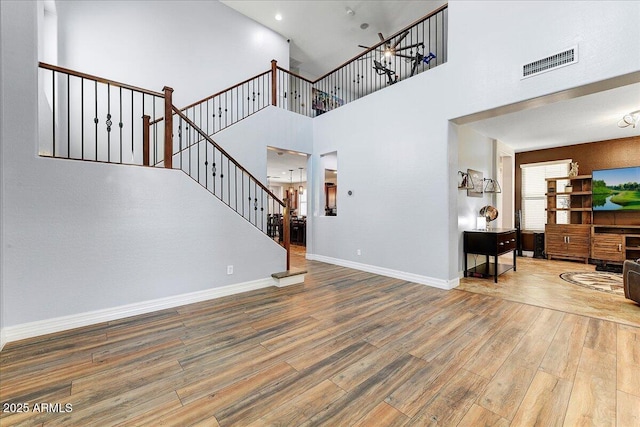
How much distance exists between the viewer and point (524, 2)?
3256 millimetres

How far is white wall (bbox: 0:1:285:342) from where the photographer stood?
2.52 metres

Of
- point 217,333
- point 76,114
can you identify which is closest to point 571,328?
point 217,333

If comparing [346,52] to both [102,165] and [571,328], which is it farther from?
[571,328]

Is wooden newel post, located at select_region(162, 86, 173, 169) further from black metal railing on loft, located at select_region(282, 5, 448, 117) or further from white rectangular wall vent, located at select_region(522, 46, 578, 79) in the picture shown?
white rectangular wall vent, located at select_region(522, 46, 578, 79)

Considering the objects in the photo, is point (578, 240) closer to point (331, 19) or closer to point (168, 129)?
point (331, 19)

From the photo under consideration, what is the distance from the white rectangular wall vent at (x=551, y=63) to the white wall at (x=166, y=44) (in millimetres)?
5856

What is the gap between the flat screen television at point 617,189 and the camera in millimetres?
5508

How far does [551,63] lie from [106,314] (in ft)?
19.2

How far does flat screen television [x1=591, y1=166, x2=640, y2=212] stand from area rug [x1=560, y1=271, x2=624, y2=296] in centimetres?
163

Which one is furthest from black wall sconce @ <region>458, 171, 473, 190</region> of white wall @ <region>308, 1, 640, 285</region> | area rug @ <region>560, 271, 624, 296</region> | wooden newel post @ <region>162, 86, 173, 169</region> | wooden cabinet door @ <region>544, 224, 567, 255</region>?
wooden newel post @ <region>162, 86, 173, 169</region>

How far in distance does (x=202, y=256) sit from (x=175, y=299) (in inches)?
Result: 24.1

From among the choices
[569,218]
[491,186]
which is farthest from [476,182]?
[569,218]

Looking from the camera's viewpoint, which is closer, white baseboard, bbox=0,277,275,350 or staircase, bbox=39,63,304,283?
white baseboard, bbox=0,277,275,350

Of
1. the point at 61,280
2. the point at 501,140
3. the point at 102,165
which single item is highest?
the point at 501,140
